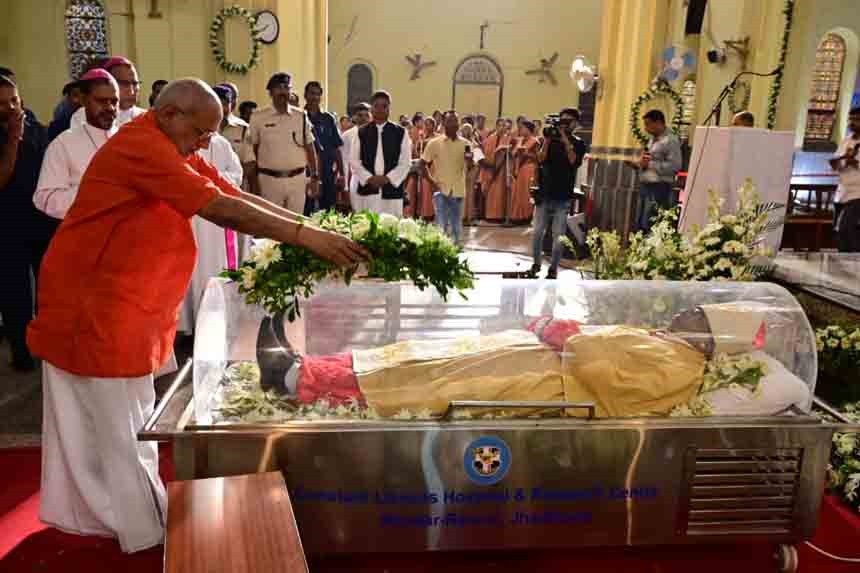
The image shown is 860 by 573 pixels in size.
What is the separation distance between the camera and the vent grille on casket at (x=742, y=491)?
3018 millimetres

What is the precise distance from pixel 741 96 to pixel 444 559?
28.2ft

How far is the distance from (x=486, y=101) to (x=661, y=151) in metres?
Answer: 13.6

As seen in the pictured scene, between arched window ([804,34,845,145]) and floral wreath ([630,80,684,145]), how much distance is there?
3.81 meters

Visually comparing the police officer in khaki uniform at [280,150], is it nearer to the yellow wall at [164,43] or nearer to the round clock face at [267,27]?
the round clock face at [267,27]

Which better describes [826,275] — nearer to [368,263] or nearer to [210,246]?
[368,263]

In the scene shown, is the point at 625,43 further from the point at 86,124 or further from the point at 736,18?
the point at 86,124

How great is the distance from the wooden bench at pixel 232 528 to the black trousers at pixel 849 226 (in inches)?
258

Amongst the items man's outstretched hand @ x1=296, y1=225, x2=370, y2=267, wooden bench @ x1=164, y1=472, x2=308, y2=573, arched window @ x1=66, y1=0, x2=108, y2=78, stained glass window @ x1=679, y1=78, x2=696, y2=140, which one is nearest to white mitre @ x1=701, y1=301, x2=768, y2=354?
man's outstretched hand @ x1=296, y1=225, x2=370, y2=267

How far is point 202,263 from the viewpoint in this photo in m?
6.16

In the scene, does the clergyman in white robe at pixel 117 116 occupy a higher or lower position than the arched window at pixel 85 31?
lower

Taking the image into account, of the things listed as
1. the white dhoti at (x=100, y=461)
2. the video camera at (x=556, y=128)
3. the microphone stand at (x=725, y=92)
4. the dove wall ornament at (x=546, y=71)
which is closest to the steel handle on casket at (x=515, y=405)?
the white dhoti at (x=100, y=461)

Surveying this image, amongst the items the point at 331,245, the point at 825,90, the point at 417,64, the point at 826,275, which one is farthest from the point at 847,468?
the point at 417,64

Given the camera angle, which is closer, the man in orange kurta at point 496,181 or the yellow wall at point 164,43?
the yellow wall at point 164,43

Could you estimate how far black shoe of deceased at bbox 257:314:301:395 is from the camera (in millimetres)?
3064
